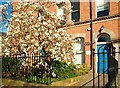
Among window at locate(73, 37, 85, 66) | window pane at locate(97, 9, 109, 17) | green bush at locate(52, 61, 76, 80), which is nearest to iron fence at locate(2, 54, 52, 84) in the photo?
green bush at locate(52, 61, 76, 80)

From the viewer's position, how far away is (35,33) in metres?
14.3

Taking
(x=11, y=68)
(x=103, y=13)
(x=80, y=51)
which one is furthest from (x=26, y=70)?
(x=103, y=13)

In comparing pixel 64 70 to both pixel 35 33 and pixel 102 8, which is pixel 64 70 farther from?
pixel 102 8

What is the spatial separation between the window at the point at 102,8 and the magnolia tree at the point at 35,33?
176 inches

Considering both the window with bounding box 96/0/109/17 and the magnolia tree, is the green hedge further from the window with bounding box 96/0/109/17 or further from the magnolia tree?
the window with bounding box 96/0/109/17

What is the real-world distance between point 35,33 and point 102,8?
668 cm

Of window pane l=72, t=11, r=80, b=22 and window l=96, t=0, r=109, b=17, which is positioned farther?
window pane l=72, t=11, r=80, b=22

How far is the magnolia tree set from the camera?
1415cm

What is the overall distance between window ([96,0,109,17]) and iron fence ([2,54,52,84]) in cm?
811

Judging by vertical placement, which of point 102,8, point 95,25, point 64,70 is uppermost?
point 102,8

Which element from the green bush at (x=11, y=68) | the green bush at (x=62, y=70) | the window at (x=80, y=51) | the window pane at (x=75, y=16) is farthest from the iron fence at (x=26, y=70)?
the window pane at (x=75, y=16)

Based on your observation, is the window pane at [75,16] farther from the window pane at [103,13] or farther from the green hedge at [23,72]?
the green hedge at [23,72]

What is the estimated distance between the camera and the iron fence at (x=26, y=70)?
11176mm

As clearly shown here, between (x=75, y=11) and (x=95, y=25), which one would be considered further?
(x=75, y=11)
